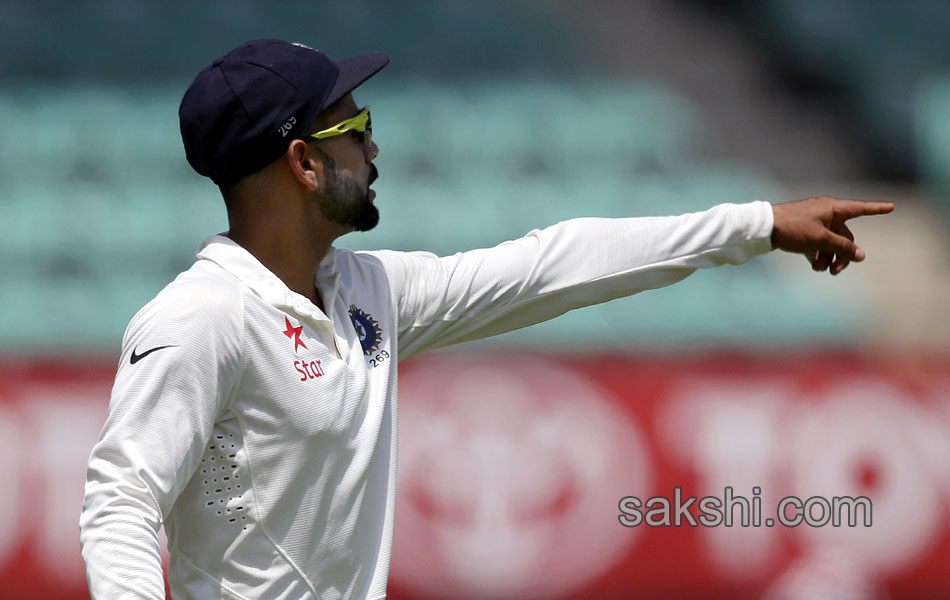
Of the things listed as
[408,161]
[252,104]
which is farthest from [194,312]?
[408,161]

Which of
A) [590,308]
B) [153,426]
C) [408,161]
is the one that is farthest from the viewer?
[408,161]

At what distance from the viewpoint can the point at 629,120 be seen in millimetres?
7246

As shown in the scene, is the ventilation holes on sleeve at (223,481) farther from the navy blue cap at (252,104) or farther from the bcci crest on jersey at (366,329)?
the navy blue cap at (252,104)

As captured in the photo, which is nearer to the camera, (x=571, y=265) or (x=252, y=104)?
(x=252, y=104)

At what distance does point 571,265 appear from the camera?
7.57ft

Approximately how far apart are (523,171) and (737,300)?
4.84 ft

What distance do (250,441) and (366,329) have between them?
1.14 feet

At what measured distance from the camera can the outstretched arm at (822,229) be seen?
A: 2.24 meters

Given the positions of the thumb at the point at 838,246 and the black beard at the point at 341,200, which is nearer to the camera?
the black beard at the point at 341,200

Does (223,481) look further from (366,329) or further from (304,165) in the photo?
(304,165)

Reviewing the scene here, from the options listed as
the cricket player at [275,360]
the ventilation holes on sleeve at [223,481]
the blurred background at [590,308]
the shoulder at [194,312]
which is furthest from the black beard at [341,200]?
the blurred background at [590,308]

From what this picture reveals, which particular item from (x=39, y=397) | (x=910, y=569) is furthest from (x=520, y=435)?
(x=39, y=397)

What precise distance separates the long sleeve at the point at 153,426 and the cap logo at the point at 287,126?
0.31 m

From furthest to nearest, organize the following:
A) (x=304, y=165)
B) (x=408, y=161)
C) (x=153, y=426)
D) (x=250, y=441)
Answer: (x=408, y=161), (x=304, y=165), (x=250, y=441), (x=153, y=426)
